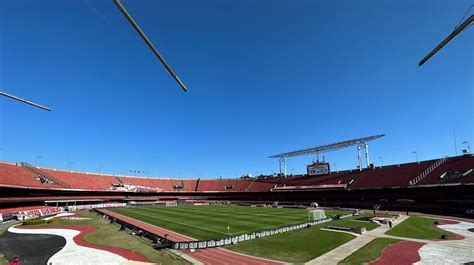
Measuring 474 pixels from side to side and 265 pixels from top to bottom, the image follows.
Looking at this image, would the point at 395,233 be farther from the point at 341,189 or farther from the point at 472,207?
the point at 341,189

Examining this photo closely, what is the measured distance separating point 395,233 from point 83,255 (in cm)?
3412

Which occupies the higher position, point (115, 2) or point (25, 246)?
point (115, 2)

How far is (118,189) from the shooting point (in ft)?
320

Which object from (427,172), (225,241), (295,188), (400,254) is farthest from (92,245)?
(295,188)

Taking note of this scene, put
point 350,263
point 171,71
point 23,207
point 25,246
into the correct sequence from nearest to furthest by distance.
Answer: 1. point 171,71
2. point 350,263
3. point 25,246
4. point 23,207

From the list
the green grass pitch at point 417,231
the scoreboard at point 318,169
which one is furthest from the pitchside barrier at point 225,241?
the scoreboard at point 318,169

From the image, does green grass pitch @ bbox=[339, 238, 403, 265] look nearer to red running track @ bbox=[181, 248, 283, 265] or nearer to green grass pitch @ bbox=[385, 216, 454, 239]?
green grass pitch @ bbox=[385, 216, 454, 239]

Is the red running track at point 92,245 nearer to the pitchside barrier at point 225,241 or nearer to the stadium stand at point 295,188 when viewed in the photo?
the pitchside barrier at point 225,241

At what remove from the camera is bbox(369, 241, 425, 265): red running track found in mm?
22552

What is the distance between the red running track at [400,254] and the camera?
2255 centimetres

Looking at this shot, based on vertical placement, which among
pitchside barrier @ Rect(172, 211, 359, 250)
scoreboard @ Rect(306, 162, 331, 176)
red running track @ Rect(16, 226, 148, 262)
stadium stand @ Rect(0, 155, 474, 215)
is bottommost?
red running track @ Rect(16, 226, 148, 262)

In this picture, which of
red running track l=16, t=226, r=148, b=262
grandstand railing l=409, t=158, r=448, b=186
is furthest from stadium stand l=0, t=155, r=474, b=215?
red running track l=16, t=226, r=148, b=262

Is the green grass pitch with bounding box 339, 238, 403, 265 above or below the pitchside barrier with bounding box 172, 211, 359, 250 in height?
below

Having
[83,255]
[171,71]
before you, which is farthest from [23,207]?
[171,71]
